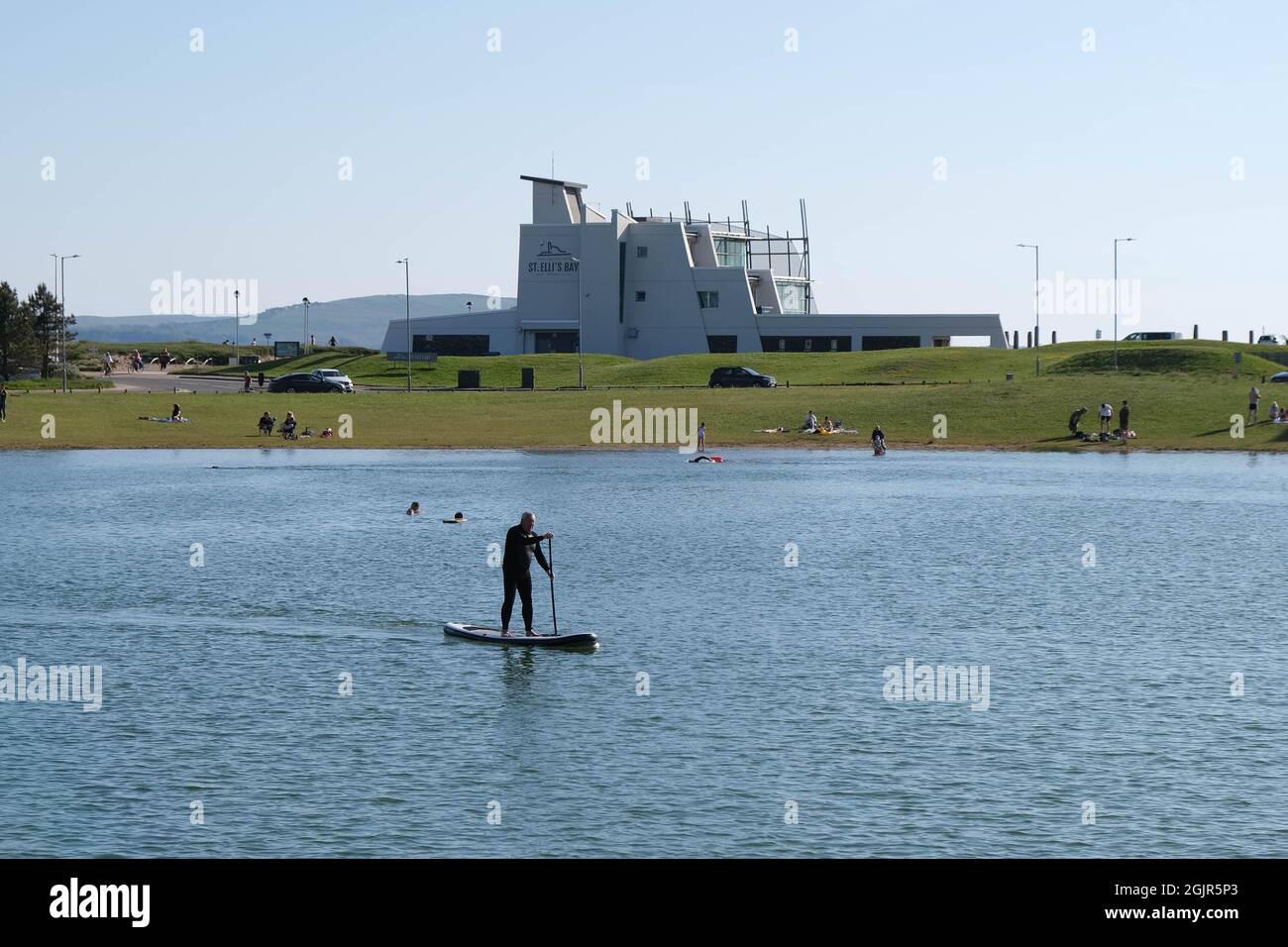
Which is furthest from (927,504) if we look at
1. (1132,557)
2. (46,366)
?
(46,366)

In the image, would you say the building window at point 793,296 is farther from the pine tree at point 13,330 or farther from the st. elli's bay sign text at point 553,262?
the pine tree at point 13,330

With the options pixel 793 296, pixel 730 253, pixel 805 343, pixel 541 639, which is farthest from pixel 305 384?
pixel 541 639

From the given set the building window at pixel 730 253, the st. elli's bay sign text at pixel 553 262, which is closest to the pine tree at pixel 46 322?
the st. elli's bay sign text at pixel 553 262

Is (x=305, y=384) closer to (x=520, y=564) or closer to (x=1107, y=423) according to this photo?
(x=1107, y=423)

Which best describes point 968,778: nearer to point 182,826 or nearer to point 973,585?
point 182,826

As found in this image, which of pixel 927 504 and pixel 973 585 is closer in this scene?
pixel 973 585

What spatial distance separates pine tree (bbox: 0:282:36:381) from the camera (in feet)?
418

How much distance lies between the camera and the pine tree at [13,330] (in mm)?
127500

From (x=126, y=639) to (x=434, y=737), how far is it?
10.9 m

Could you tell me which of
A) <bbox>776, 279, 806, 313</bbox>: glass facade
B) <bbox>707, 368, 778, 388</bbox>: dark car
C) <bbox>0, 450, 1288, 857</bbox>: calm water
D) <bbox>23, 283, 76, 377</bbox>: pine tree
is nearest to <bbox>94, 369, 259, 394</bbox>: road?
<bbox>23, 283, 76, 377</bbox>: pine tree

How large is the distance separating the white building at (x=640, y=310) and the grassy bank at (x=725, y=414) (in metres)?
49.1

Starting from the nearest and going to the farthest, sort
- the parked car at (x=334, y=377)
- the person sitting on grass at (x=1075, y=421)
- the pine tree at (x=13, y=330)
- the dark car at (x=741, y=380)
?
1. the person sitting on grass at (x=1075, y=421)
2. the parked car at (x=334, y=377)
3. the dark car at (x=741, y=380)
4. the pine tree at (x=13, y=330)

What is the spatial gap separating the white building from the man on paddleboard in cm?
12299
